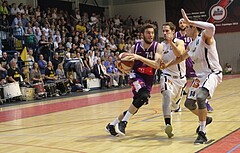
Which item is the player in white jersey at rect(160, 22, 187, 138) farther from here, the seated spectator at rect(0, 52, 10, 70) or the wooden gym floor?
the seated spectator at rect(0, 52, 10, 70)

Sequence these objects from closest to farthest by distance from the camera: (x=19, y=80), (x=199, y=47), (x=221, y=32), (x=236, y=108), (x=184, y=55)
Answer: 1. (x=199, y=47)
2. (x=184, y=55)
3. (x=236, y=108)
4. (x=19, y=80)
5. (x=221, y=32)

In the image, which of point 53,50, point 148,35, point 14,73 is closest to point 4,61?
point 14,73

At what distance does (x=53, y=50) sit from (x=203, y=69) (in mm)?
13830

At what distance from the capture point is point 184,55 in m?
6.82

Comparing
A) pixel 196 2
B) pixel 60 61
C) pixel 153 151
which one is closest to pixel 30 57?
pixel 60 61

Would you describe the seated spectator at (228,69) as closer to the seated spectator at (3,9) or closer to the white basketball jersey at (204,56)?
the seated spectator at (3,9)

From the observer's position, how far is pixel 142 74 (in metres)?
7.03

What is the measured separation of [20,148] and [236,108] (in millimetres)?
5626

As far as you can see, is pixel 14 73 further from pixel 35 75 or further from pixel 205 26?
pixel 205 26

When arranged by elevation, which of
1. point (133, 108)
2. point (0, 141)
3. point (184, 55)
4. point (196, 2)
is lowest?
point (0, 141)

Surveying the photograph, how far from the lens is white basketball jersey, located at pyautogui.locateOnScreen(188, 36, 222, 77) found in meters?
6.25

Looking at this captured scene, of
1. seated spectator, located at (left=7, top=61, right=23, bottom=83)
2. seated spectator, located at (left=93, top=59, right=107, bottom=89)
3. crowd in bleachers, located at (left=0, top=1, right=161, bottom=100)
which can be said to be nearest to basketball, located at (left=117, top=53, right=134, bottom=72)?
crowd in bleachers, located at (left=0, top=1, right=161, bottom=100)

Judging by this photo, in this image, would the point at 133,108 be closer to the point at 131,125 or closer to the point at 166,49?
the point at 131,125

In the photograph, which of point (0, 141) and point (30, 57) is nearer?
point (0, 141)
